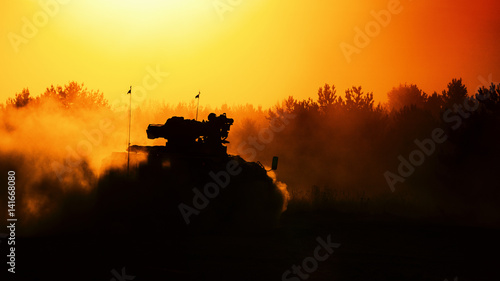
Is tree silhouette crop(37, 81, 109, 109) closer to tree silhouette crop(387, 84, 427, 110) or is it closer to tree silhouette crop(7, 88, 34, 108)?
tree silhouette crop(7, 88, 34, 108)

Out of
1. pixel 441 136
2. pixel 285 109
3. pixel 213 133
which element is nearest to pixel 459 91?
pixel 285 109

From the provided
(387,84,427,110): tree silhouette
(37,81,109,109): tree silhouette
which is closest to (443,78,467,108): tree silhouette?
(387,84,427,110): tree silhouette

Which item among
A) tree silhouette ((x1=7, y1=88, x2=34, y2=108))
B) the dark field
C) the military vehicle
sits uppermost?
tree silhouette ((x1=7, y1=88, x2=34, y2=108))

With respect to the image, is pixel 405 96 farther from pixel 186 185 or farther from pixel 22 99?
pixel 186 185

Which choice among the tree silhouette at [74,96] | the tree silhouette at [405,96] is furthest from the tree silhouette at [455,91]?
the tree silhouette at [74,96]

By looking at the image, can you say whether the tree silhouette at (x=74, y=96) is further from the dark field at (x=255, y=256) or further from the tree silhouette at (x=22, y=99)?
the dark field at (x=255, y=256)

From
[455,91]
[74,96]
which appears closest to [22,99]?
[74,96]

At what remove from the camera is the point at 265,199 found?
18344 mm

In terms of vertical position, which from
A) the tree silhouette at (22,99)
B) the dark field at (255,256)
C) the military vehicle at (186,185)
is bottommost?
the dark field at (255,256)

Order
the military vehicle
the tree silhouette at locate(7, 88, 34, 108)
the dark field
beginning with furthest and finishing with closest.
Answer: the tree silhouette at locate(7, 88, 34, 108) < the military vehicle < the dark field

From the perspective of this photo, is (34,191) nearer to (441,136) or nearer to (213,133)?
(213,133)

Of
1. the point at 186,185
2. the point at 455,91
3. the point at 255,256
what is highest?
the point at 455,91

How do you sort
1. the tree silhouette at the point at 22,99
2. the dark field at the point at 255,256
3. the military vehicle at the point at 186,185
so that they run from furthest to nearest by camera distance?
the tree silhouette at the point at 22,99 < the military vehicle at the point at 186,185 < the dark field at the point at 255,256

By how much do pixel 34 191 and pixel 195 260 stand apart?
685cm
